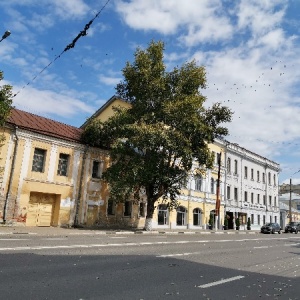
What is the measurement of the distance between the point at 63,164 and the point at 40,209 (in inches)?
156

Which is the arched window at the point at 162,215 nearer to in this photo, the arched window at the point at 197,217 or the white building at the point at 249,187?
the arched window at the point at 197,217

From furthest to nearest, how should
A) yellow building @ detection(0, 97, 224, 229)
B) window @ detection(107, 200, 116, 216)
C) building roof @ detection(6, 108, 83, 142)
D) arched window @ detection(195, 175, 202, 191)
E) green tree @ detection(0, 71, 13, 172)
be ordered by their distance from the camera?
arched window @ detection(195, 175, 202, 191) → window @ detection(107, 200, 116, 216) → building roof @ detection(6, 108, 83, 142) → yellow building @ detection(0, 97, 224, 229) → green tree @ detection(0, 71, 13, 172)

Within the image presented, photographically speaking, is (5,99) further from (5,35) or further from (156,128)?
(156,128)

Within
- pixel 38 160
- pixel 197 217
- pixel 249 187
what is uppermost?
pixel 249 187

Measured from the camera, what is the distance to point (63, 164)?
91.2 ft

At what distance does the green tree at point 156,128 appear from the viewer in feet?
85.9

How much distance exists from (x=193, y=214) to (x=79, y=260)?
31.4 m

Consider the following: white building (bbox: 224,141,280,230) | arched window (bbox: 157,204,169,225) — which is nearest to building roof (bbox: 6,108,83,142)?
arched window (bbox: 157,204,169,225)

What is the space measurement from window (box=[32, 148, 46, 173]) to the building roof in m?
1.45

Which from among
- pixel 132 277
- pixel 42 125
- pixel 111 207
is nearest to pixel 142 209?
pixel 111 207

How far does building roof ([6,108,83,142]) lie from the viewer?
25734 millimetres

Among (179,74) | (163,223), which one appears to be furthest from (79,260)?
(163,223)

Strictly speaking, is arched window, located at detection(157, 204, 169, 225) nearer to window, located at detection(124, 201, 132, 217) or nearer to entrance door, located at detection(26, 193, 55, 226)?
window, located at detection(124, 201, 132, 217)

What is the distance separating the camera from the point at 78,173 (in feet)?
93.2
